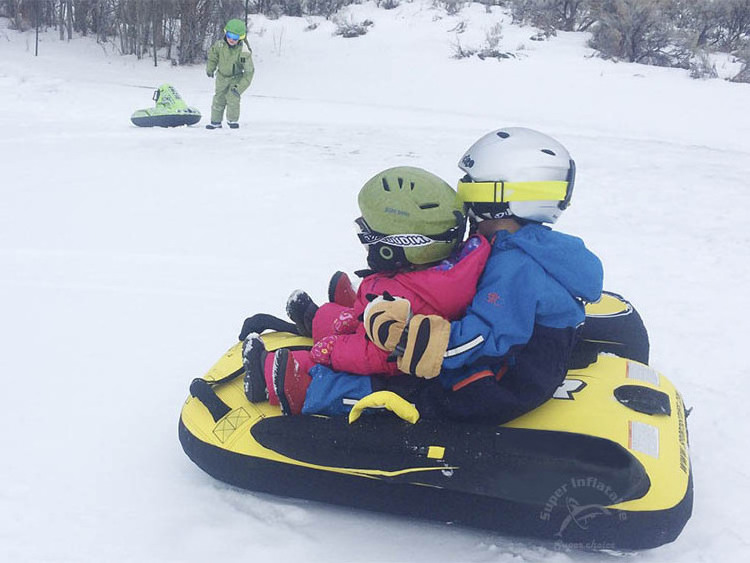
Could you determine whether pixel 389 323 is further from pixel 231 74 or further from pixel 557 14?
pixel 557 14

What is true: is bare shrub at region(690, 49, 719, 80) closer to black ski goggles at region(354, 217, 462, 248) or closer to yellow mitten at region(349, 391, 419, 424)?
black ski goggles at region(354, 217, 462, 248)

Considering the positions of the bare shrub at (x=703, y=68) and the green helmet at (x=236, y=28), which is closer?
the green helmet at (x=236, y=28)

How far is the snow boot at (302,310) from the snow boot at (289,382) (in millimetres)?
560

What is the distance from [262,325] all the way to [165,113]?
724 cm

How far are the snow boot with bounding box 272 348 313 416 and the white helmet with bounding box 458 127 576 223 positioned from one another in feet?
2.95

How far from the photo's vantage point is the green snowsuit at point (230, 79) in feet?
33.8

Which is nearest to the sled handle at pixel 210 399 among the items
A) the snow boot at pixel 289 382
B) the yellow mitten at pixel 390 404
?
the snow boot at pixel 289 382

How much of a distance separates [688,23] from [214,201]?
1291 cm

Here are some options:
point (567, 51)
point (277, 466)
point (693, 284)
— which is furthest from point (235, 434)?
point (567, 51)

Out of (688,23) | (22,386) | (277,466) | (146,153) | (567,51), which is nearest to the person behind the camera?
(277,466)

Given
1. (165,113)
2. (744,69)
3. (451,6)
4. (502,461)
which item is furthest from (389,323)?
(451,6)

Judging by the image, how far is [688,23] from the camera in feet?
52.3

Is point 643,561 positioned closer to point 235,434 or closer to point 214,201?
point 235,434

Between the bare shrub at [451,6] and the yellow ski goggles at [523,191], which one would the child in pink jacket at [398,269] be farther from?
the bare shrub at [451,6]
